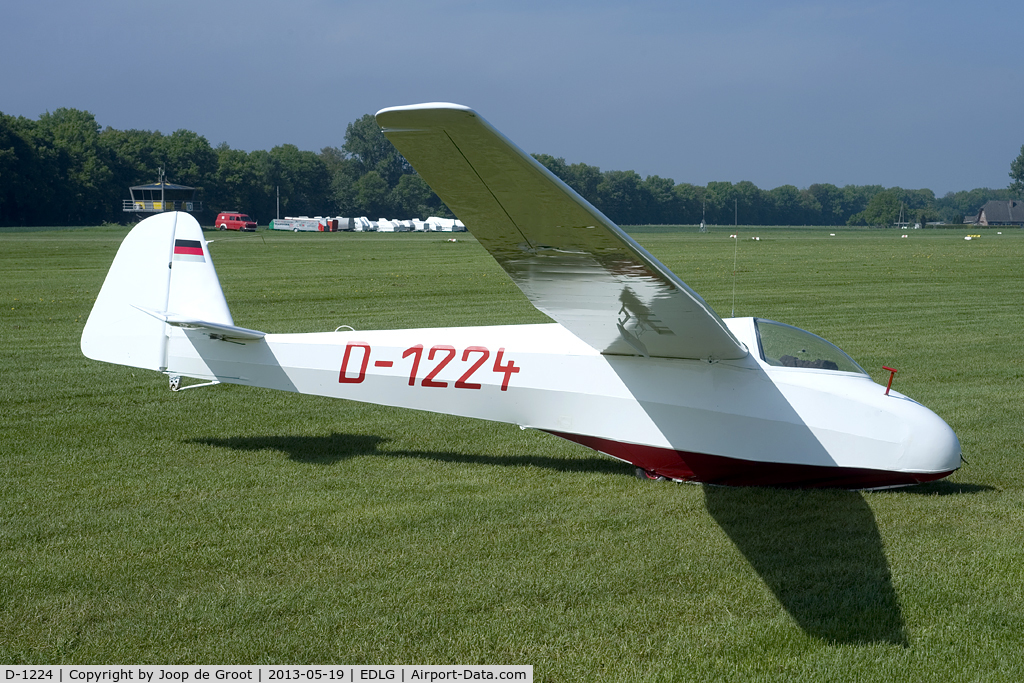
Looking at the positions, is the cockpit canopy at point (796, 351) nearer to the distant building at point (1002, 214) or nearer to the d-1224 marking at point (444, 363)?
the d-1224 marking at point (444, 363)

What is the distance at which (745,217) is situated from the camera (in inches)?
6796

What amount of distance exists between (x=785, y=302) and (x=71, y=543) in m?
18.8

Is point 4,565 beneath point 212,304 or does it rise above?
beneath

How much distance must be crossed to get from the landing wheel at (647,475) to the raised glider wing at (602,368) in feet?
0.07

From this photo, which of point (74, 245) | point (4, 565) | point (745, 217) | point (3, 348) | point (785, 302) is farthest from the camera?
point (745, 217)

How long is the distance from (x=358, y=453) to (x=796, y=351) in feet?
13.9

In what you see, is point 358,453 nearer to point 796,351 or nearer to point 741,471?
point 741,471

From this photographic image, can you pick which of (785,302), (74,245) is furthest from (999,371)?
(74,245)

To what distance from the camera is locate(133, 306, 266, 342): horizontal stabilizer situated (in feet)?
25.1

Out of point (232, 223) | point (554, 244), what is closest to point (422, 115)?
point (554, 244)

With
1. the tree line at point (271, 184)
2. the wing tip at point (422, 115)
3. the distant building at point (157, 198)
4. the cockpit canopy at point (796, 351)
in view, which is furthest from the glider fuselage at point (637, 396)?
the distant building at point (157, 198)

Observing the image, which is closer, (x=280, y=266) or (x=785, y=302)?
(x=785, y=302)

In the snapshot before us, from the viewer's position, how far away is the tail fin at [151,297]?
821cm

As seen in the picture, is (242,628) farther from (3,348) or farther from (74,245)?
(74,245)
